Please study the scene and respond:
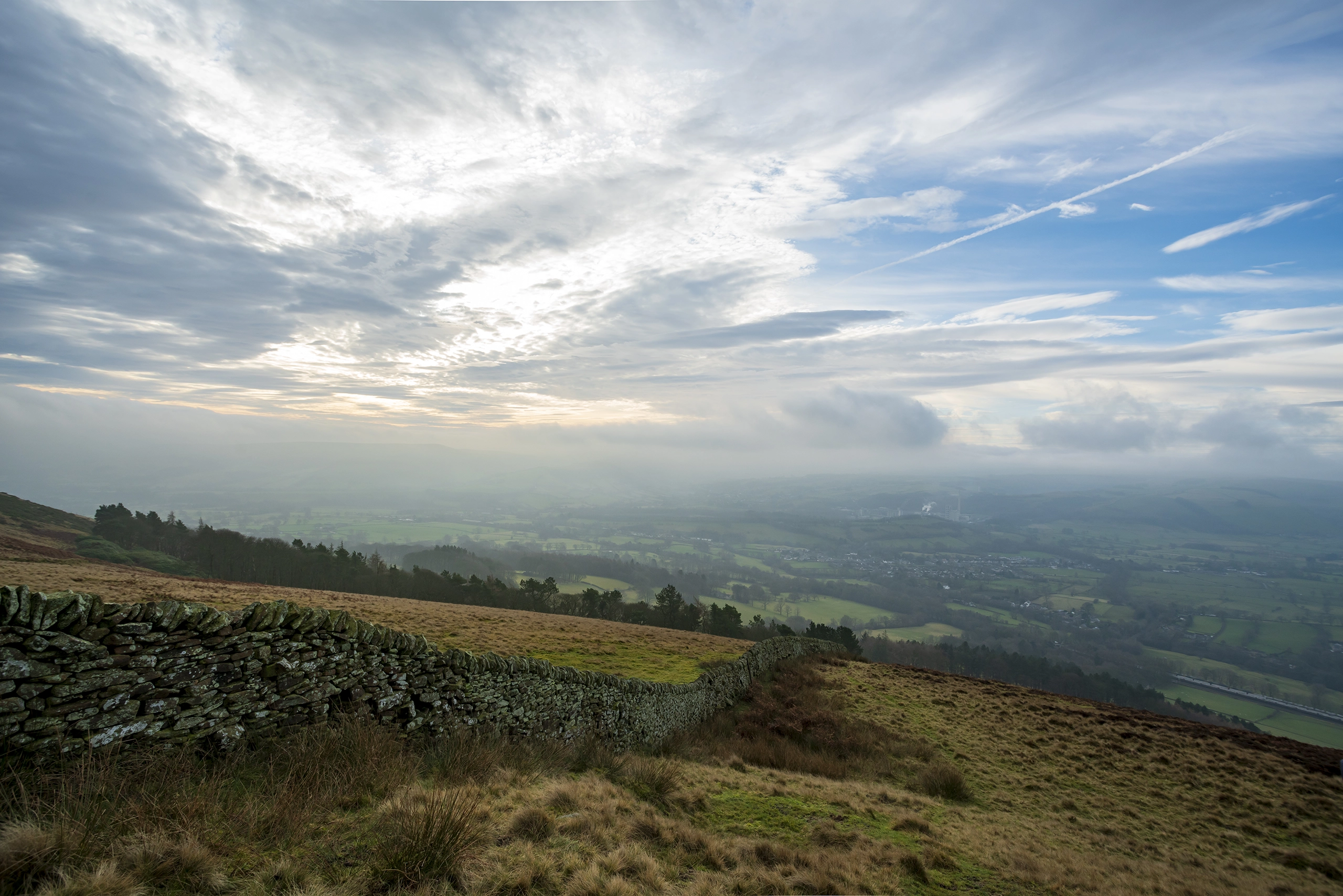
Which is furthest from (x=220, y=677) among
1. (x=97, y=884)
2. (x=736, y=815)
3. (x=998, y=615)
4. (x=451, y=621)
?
(x=998, y=615)

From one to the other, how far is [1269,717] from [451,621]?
69.5m

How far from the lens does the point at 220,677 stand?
571cm

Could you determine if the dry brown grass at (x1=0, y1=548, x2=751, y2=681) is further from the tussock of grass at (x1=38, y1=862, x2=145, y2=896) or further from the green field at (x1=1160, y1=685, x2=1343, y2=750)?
the green field at (x1=1160, y1=685, x2=1343, y2=750)

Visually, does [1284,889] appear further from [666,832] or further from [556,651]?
[556,651]

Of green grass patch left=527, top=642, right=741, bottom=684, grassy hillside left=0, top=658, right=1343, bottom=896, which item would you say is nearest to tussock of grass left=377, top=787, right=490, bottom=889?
grassy hillside left=0, top=658, right=1343, bottom=896

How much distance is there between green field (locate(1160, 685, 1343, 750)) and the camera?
1608 inches

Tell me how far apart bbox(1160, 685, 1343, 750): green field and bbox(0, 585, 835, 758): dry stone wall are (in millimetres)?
56271

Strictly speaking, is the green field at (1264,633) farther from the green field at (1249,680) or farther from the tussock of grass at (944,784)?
the tussock of grass at (944,784)

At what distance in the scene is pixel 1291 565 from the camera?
145m

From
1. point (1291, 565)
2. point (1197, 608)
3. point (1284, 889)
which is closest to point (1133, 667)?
point (1197, 608)

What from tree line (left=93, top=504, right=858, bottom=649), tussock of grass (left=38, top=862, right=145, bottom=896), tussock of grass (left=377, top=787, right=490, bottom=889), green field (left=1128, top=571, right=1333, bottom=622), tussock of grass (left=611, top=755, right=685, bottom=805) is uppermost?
tussock of grass (left=38, top=862, right=145, bottom=896)

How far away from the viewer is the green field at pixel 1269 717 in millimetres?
40844

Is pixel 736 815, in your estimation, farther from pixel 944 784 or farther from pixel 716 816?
pixel 944 784

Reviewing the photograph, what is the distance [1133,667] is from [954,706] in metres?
67.2
